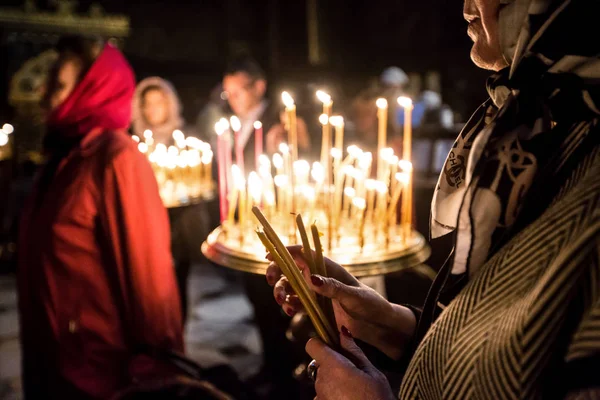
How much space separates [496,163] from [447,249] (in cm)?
220

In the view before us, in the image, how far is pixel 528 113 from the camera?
29.1 inches

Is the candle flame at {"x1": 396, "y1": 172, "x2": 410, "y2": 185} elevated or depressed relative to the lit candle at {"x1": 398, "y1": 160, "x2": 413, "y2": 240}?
elevated

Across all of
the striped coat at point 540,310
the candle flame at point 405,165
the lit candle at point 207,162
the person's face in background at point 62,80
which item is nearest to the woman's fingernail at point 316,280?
the striped coat at point 540,310

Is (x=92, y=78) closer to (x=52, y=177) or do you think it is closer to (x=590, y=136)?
(x=52, y=177)

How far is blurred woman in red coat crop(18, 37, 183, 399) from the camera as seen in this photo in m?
2.02

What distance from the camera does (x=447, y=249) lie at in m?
2.85

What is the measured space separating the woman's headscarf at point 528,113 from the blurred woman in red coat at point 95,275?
1.53 meters

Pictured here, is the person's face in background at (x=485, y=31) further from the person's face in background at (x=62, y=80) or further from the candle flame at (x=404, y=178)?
the person's face in background at (x=62, y=80)

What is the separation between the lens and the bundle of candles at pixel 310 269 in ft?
2.72

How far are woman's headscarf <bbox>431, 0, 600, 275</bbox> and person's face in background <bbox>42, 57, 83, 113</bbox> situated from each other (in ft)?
6.40

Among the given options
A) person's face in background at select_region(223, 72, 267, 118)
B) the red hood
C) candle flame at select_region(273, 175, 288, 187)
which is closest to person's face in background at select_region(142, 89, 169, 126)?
person's face in background at select_region(223, 72, 267, 118)

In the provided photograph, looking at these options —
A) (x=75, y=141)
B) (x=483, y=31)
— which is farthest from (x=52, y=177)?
(x=483, y=31)

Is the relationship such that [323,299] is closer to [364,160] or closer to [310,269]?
[310,269]

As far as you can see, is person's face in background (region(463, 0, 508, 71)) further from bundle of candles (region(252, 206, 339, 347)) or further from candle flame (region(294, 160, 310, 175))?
candle flame (region(294, 160, 310, 175))
